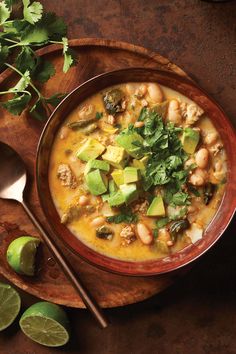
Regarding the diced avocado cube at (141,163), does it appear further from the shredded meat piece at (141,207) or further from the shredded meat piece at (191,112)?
the shredded meat piece at (191,112)

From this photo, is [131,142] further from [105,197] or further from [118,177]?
[105,197]

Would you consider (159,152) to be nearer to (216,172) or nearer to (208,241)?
(216,172)

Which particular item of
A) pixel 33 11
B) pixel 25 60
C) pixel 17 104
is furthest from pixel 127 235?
pixel 33 11

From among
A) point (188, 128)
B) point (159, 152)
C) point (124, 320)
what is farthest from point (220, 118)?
point (124, 320)

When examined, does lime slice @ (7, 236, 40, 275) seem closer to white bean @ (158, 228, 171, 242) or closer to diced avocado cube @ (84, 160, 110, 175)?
diced avocado cube @ (84, 160, 110, 175)

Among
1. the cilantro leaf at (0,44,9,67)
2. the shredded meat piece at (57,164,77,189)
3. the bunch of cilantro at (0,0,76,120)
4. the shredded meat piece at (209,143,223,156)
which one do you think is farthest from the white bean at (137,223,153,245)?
the cilantro leaf at (0,44,9,67)

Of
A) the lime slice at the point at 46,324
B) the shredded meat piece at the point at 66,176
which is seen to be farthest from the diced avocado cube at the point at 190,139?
the lime slice at the point at 46,324
